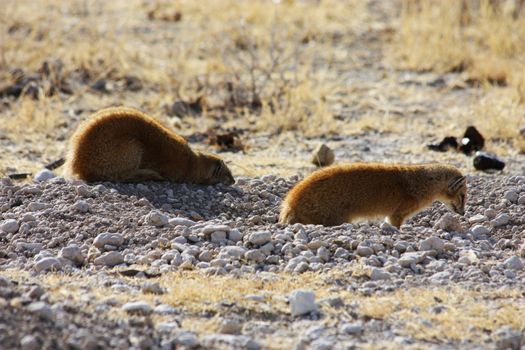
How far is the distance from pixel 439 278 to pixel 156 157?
3391 millimetres

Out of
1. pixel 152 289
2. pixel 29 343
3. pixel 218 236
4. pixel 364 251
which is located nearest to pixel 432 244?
pixel 364 251

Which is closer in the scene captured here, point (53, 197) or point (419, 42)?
point (53, 197)

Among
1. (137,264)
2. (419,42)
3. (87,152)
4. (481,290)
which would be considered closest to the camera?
(481,290)

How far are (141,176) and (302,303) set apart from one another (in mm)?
3550

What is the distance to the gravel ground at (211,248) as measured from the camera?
216 inches

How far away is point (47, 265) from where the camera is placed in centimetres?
665

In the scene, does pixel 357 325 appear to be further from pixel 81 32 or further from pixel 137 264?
pixel 81 32

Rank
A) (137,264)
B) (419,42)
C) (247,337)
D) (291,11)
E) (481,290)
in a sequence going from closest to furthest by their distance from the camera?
1. (247,337)
2. (481,290)
3. (137,264)
4. (419,42)
5. (291,11)

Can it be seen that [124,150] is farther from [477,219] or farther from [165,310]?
[165,310]

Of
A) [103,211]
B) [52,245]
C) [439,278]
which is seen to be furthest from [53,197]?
[439,278]

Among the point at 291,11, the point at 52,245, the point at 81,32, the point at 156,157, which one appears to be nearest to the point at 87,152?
the point at 156,157

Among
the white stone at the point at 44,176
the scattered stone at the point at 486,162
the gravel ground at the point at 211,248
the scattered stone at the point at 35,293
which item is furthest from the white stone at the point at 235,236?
the scattered stone at the point at 486,162

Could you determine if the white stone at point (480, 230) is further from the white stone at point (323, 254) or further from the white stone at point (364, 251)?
the white stone at point (323, 254)

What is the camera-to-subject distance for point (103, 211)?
7.95m
